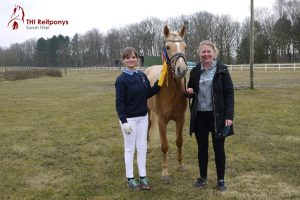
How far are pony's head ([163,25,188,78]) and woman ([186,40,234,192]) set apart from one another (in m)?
0.25

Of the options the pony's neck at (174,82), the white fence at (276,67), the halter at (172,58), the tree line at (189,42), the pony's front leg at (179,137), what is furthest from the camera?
the tree line at (189,42)

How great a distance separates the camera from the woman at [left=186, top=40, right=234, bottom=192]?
4207 millimetres

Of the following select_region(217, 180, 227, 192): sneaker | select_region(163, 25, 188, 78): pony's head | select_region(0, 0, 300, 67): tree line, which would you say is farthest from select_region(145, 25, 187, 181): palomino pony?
select_region(0, 0, 300, 67): tree line

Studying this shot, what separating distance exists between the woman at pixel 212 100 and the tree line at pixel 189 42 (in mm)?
27397

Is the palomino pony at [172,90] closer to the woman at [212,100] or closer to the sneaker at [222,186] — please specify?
the woman at [212,100]

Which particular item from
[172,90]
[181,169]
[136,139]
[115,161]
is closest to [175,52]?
[172,90]

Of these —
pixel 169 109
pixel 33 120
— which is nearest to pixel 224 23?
pixel 33 120

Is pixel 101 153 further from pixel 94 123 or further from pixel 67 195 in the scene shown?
pixel 94 123

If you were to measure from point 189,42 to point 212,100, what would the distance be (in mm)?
45261

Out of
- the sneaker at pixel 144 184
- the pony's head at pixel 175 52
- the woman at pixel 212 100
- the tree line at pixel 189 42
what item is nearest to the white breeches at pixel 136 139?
the sneaker at pixel 144 184

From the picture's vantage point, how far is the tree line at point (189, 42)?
56844 millimetres

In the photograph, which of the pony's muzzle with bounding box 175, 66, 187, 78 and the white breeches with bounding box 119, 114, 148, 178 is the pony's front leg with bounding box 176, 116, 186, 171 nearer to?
the white breeches with bounding box 119, 114, 148, 178

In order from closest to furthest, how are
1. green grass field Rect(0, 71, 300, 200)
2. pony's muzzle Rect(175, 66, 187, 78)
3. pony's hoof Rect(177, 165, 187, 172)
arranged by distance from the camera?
pony's muzzle Rect(175, 66, 187, 78) → green grass field Rect(0, 71, 300, 200) → pony's hoof Rect(177, 165, 187, 172)

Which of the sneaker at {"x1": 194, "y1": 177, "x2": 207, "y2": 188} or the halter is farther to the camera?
the sneaker at {"x1": 194, "y1": 177, "x2": 207, "y2": 188}
